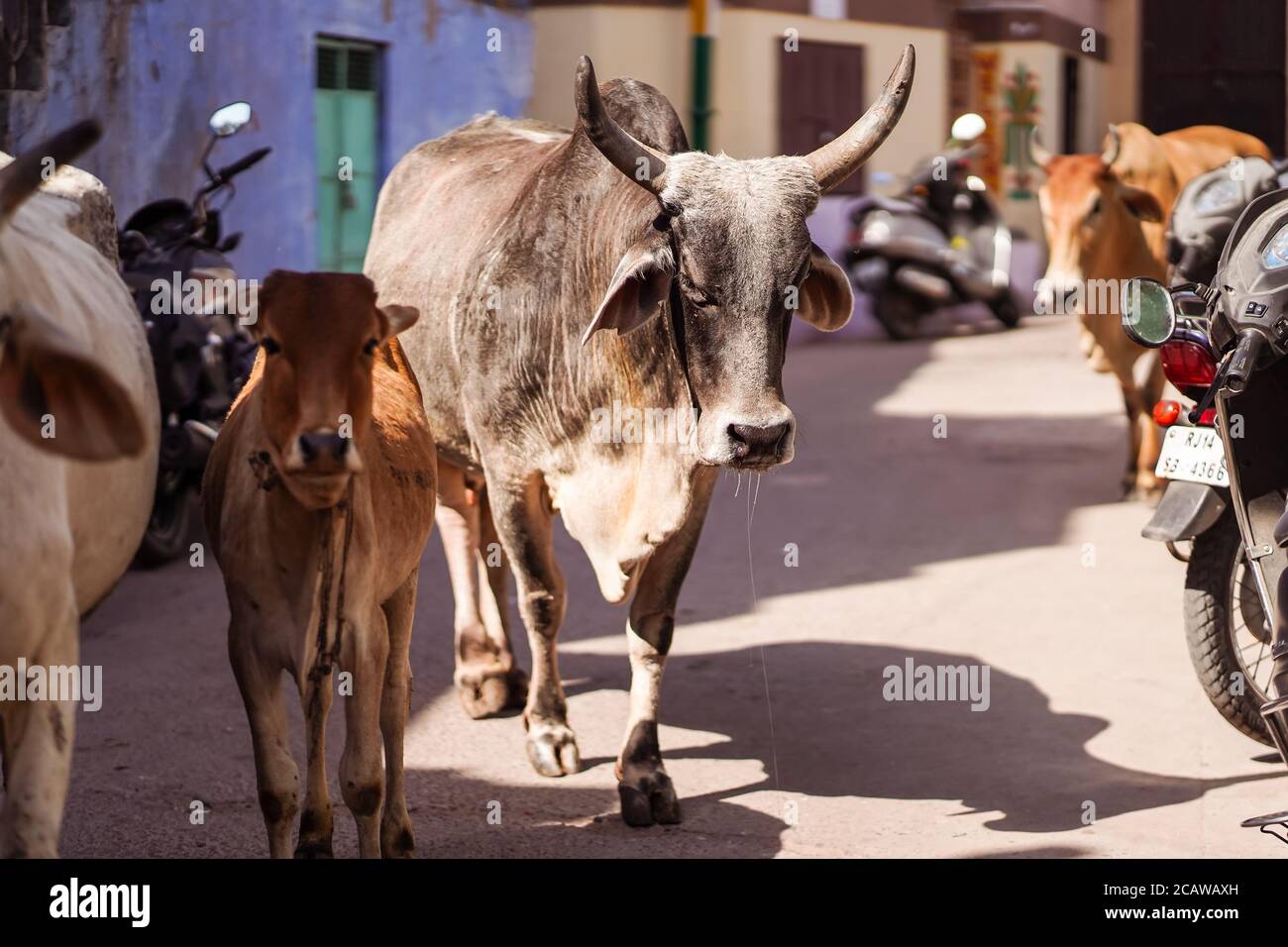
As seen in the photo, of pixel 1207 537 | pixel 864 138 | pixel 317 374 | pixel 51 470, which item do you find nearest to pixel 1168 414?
pixel 1207 537

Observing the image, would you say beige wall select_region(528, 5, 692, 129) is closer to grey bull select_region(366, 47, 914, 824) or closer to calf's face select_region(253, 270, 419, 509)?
grey bull select_region(366, 47, 914, 824)

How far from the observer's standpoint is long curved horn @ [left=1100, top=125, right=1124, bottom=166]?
10305 mm

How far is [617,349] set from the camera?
5195mm

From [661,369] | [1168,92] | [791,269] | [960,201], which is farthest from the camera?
[1168,92]

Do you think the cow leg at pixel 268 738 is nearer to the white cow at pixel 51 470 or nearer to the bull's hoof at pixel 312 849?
the bull's hoof at pixel 312 849

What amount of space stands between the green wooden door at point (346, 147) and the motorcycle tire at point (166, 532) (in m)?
5.40

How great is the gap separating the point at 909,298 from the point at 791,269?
47.4 ft

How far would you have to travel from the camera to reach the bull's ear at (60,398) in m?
2.99

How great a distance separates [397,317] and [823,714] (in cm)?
266

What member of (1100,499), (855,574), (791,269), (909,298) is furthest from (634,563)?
(909,298)

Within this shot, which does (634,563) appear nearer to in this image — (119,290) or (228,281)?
(119,290)

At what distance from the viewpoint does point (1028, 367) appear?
15.9 m

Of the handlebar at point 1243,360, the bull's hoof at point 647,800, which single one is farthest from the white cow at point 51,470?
the handlebar at point 1243,360

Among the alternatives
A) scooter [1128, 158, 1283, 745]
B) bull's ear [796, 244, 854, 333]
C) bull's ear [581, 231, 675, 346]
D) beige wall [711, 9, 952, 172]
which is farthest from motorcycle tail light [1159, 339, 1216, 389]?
beige wall [711, 9, 952, 172]
